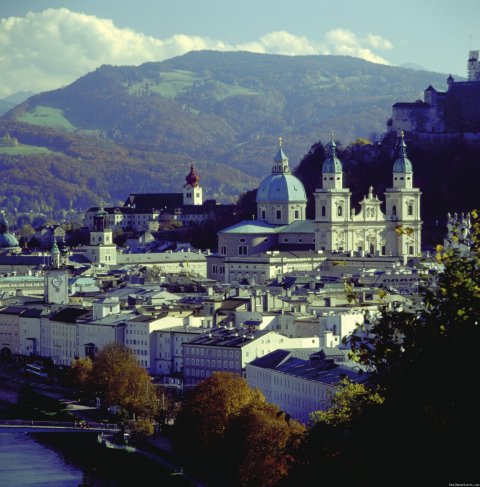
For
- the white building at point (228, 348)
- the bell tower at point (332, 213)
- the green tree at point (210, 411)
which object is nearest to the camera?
the green tree at point (210, 411)

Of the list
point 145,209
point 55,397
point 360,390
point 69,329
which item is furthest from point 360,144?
point 360,390

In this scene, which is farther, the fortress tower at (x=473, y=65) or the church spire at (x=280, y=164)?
the fortress tower at (x=473, y=65)

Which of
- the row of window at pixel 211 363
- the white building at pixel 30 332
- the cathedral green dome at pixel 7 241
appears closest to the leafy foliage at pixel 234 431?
the row of window at pixel 211 363

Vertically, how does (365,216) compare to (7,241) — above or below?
above

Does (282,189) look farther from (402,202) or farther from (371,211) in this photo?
(402,202)

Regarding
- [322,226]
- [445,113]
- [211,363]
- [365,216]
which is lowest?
[211,363]

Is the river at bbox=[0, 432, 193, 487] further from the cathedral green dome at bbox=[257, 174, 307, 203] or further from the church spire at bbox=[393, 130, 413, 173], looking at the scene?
the cathedral green dome at bbox=[257, 174, 307, 203]

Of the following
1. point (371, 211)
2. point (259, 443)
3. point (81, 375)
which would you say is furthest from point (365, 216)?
point (259, 443)

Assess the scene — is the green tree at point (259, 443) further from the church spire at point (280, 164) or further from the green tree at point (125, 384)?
the church spire at point (280, 164)
